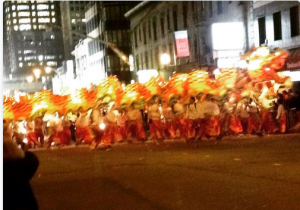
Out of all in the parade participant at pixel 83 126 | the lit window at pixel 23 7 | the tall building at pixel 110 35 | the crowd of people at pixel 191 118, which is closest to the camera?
the crowd of people at pixel 191 118

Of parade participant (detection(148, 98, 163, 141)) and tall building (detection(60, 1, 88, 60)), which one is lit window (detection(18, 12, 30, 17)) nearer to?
tall building (detection(60, 1, 88, 60))

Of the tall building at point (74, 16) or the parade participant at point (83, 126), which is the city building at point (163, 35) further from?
the tall building at point (74, 16)

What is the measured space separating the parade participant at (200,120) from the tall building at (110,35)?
49.7m

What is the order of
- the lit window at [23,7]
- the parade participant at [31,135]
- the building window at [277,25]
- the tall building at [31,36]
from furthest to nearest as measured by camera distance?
1. the lit window at [23,7]
2. the tall building at [31,36]
3. the building window at [277,25]
4. the parade participant at [31,135]

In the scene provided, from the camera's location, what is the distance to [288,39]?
32219 mm

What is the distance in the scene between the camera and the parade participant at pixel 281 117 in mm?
23375

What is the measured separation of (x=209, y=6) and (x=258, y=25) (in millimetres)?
6706

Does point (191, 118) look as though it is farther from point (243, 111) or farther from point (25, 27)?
point (25, 27)

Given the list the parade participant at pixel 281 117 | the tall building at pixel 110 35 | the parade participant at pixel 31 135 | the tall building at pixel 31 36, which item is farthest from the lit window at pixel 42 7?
the parade participant at pixel 281 117

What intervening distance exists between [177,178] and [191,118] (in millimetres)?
10039

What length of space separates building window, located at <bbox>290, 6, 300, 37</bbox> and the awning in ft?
2.75

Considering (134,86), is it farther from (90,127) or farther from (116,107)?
(90,127)

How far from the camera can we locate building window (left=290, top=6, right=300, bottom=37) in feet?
103

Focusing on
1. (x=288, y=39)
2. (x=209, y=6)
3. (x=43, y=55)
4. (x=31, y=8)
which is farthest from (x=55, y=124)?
(x=31, y=8)
